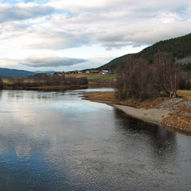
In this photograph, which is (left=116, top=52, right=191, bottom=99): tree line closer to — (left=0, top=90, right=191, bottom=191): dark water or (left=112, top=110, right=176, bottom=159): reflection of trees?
(left=112, top=110, right=176, bottom=159): reflection of trees

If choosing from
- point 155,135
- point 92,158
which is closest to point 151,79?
point 155,135

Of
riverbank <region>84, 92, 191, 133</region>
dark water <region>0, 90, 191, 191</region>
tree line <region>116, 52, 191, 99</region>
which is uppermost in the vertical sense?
tree line <region>116, 52, 191, 99</region>

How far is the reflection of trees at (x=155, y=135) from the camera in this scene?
2475 centimetres

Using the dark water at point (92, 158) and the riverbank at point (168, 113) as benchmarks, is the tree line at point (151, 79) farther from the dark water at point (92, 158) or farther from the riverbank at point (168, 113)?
the dark water at point (92, 158)

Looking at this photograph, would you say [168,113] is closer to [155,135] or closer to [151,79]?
[155,135]

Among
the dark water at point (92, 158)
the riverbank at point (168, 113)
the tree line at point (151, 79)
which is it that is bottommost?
the dark water at point (92, 158)

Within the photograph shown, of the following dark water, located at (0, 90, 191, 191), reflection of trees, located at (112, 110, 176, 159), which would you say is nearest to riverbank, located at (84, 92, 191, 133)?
reflection of trees, located at (112, 110, 176, 159)

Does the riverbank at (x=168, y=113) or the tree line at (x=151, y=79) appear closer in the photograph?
the riverbank at (x=168, y=113)

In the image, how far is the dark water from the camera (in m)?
17.0

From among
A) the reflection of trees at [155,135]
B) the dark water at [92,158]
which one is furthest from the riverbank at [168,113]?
the dark water at [92,158]

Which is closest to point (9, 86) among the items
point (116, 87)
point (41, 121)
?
point (116, 87)

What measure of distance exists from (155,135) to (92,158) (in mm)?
12999

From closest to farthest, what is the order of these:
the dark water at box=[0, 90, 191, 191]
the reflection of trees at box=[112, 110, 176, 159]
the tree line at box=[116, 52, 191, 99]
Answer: the dark water at box=[0, 90, 191, 191] < the reflection of trees at box=[112, 110, 176, 159] < the tree line at box=[116, 52, 191, 99]

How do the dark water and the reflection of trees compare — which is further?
the reflection of trees
